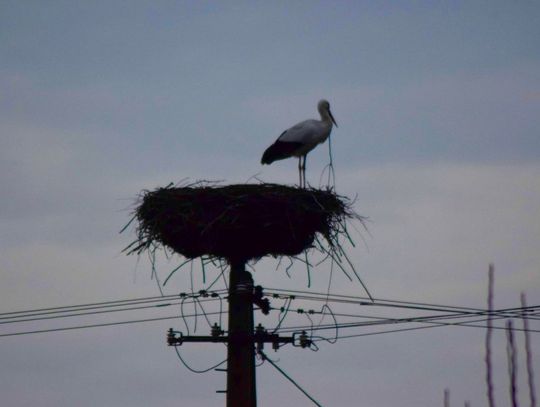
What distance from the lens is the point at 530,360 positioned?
2504 millimetres

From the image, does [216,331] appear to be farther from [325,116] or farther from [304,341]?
[325,116]

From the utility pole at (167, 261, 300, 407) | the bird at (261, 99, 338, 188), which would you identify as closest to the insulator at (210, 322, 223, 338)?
the utility pole at (167, 261, 300, 407)

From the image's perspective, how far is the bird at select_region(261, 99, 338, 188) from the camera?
1075cm

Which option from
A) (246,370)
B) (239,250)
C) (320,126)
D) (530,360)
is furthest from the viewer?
(320,126)

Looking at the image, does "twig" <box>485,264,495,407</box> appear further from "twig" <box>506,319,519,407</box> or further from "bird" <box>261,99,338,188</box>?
"bird" <box>261,99,338,188</box>

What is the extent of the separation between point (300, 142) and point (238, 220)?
3457 millimetres

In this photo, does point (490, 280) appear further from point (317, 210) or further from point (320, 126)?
point (320, 126)

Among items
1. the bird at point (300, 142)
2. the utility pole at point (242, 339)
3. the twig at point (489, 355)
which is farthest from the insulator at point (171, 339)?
the twig at point (489, 355)

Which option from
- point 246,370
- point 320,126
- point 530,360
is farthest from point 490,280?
point 320,126

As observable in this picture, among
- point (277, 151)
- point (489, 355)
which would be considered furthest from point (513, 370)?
point (277, 151)

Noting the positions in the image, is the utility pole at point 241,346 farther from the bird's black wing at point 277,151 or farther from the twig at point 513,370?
the twig at point 513,370

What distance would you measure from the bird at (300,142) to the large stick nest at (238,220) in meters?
2.65

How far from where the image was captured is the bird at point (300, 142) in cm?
1075

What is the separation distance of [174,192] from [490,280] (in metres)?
5.72
